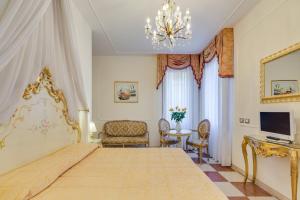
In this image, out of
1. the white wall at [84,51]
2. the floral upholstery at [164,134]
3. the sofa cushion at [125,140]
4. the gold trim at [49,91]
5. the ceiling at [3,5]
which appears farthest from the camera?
the floral upholstery at [164,134]

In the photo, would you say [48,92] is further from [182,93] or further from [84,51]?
[182,93]

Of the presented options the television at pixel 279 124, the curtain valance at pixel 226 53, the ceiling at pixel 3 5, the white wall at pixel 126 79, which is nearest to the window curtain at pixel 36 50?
the ceiling at pixel 3 5

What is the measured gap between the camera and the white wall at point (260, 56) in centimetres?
289

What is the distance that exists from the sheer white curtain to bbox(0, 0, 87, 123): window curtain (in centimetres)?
379

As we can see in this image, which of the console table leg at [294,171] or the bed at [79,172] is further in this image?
the console table leg at [294,171]

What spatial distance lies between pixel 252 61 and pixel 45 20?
3.25 meters

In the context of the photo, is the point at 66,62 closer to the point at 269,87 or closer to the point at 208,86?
the point at 269,87

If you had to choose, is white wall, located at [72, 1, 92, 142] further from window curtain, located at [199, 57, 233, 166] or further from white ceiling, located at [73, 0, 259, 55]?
window curtain, located at [199, 57, 233, 166]

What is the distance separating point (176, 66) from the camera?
6.64 m

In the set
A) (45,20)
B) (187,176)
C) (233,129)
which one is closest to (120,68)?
(233,129)

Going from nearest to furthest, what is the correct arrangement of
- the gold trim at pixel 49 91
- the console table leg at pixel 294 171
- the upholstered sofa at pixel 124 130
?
the gold trim at pixel 49 91 → the console table leg at pixel 294 171 → the upholstered sofa at pixel 124 130

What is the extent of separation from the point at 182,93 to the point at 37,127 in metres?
4.98

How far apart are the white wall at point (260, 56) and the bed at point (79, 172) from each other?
152 centimetres

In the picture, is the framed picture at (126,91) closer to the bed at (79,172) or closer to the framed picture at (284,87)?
the bed at (79,172)
